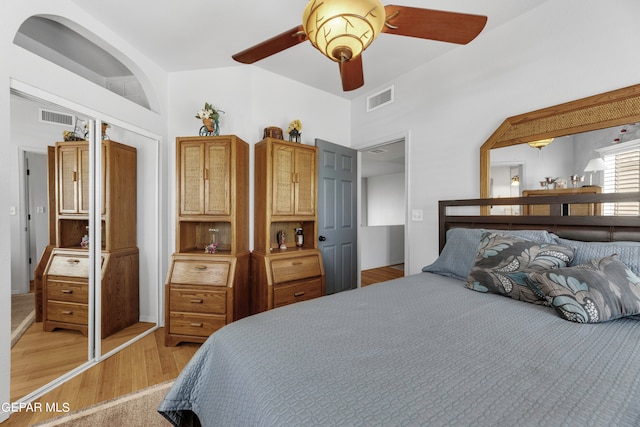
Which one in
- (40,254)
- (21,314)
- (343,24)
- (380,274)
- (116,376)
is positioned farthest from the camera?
(380,274)

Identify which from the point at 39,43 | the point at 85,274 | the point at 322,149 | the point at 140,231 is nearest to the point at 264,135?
the point at 322,149

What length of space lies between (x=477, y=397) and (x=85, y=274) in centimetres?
262

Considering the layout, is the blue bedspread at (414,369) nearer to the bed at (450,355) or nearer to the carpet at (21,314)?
the bed at (450,355)

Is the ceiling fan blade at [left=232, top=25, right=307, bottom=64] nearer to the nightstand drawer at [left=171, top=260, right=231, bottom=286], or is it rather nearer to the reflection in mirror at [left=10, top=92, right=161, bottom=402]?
the reflection in mirror at [left=10, top=92, right=161, bottom=402]

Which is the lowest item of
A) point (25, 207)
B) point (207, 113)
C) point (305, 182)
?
point (25, 207)

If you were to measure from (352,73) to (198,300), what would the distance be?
215 centimetres

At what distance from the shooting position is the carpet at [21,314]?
160cm

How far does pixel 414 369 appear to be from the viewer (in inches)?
31.5

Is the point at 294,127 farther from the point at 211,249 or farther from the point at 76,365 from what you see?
the point at 76,365

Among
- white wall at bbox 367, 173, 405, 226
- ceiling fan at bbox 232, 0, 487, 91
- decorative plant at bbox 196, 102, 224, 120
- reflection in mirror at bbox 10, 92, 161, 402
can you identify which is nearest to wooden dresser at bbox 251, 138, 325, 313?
decorative plant at bbox 196, 102, 224, 120

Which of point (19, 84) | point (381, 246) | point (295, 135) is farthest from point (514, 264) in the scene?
point (381, 246)

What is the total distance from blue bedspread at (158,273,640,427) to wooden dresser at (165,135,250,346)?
1180 mm

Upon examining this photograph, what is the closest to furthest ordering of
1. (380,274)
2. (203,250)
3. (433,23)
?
(433,23), (203,250), (380,274)

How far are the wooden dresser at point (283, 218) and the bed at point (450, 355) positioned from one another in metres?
1.09
